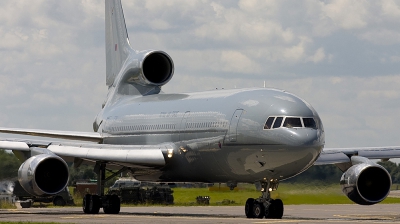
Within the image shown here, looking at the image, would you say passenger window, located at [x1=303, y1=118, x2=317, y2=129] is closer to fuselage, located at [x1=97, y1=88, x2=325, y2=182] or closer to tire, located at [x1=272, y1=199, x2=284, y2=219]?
fuselage, located at [x1=97, y1=88, x2=325, y2=182]

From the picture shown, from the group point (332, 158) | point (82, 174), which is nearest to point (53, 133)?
point (332, 158)

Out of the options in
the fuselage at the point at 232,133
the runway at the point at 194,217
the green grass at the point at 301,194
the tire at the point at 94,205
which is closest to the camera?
the runway at the point at 194,217

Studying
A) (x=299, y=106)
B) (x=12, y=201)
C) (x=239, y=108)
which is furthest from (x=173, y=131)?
(x=12, y=201)

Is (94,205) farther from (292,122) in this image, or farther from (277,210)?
(292,122)

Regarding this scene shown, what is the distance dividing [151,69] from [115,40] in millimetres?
5291

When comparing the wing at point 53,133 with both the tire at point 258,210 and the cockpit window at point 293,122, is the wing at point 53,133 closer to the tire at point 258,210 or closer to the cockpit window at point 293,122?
the tire at point 258,210

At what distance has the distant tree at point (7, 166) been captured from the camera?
4666cm

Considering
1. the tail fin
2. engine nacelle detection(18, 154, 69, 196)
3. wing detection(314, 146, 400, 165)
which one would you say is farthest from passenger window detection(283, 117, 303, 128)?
the tail fin

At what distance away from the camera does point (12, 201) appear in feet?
160

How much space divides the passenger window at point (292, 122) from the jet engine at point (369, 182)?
3573 mm

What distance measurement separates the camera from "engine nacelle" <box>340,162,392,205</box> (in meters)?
32.0

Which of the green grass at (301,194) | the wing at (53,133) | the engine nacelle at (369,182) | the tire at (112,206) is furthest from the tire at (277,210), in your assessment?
the wing at (53,133)

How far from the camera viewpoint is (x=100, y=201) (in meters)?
36.2

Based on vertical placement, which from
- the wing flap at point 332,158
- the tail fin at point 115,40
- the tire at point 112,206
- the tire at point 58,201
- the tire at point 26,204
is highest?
the tail fin at point 115,40
